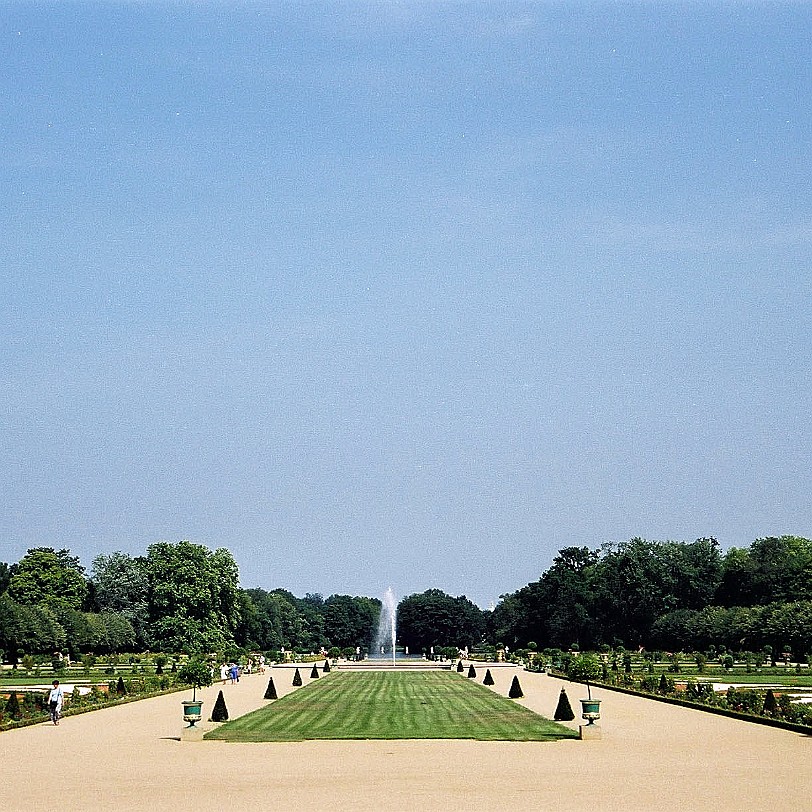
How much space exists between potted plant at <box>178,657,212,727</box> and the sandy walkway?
882 millimetres

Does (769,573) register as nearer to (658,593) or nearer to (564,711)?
(658,593)

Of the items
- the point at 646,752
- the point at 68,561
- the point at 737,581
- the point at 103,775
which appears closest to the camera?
the point at 103,775

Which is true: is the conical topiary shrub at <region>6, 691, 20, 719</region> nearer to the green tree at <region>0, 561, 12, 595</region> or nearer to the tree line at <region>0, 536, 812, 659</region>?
the tree line at <region>0, 536, 812, 659</region>

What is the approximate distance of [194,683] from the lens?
150 ft

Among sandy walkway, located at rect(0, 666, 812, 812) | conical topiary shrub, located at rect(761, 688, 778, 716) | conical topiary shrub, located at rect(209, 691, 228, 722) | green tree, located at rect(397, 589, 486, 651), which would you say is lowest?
sandy walkway, located at rect(0, 666, 812, 812)

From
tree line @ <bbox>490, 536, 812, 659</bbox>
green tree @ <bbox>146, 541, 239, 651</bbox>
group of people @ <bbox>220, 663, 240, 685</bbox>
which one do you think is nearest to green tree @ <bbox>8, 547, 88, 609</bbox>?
green tree @ <bbox>146, 541, 239, 651</bbox>

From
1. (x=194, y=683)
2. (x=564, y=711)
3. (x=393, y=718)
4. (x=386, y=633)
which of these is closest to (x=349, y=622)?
(x=386, y=633)

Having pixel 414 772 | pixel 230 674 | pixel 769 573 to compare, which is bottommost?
pixel 414 772

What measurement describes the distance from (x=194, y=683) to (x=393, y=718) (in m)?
15.9

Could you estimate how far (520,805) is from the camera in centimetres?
1634

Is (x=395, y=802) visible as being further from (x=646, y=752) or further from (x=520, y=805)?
(x=646, y=752)

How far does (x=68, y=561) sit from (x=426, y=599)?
45.8 meters

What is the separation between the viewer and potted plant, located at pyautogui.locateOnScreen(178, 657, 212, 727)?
88.1 feet

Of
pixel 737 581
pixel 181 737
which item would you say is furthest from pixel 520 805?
pixel 737 581
